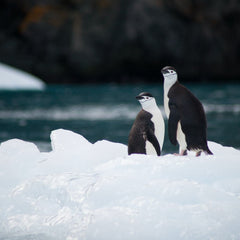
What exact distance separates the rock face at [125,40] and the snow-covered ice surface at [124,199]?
141ft

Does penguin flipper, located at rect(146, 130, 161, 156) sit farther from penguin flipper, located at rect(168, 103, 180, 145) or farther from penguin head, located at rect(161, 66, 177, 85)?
penguin head, located at rect(161, 66, 177, 85)

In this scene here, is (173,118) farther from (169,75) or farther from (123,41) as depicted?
(123,41)

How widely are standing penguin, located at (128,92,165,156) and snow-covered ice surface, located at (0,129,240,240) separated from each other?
644 millimetres

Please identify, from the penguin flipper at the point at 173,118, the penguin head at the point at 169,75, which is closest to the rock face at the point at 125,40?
the penguin head at the point at 169,75

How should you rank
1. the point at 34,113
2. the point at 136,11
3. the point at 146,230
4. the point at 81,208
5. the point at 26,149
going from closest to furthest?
1. the point at 146,230
2. the point at 81,208
3. the point at 26,149
4. the point at 34,113
5. the point at 136,11

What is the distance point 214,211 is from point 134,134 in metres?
2.07

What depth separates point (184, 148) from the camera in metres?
6.65

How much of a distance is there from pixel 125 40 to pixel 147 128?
42.3 meters

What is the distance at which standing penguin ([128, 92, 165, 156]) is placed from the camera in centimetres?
651

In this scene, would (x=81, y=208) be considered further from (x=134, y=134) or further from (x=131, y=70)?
(x=131, y=70)

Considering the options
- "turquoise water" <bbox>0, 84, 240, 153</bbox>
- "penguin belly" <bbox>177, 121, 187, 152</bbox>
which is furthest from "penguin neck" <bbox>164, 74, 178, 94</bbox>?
"turquoise water" <bbox>0, 84, 240, 153</bbox>

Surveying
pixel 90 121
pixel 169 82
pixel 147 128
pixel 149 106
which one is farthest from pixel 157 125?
pixel 90 121

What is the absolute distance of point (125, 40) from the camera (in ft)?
158

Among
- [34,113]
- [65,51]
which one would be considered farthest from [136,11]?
[34,113]
